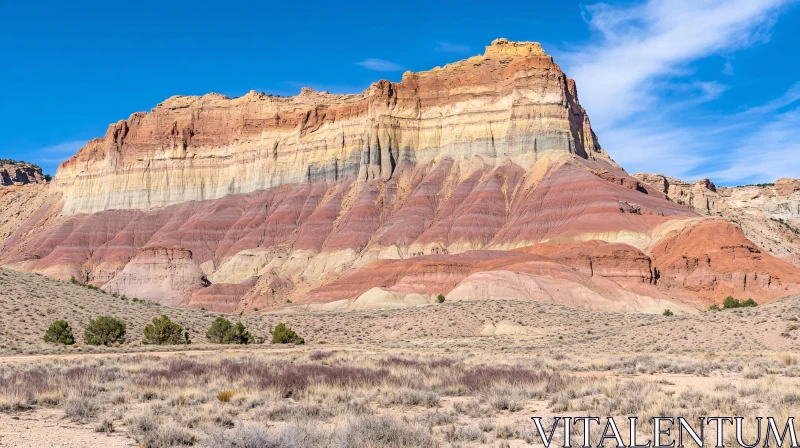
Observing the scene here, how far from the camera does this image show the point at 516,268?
260 ft

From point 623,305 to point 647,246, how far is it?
19592mm

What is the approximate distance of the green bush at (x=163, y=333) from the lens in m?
42.3

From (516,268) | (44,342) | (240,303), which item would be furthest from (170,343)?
(240,303)

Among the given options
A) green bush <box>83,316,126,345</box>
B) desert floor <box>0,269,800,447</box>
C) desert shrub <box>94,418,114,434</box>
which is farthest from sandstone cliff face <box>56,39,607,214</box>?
desert shrub <box>94,418,114,434</box>

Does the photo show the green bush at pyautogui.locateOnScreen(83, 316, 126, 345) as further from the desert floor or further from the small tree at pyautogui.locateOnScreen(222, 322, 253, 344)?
the desert floor

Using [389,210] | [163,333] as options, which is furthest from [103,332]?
[389,210]

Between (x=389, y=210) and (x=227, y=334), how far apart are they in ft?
261

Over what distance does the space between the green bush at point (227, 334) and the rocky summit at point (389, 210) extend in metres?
31.3

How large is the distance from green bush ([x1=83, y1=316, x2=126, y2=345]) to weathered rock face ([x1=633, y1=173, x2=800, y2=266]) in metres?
100

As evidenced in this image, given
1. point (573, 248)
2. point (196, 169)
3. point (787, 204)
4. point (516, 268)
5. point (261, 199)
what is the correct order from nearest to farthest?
point (516, 268) → point (573, 248) → point (261, 199) → point (196, 169) → point (787, 204)

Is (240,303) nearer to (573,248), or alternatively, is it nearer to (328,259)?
(328,259)

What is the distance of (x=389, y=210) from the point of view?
12400 cm

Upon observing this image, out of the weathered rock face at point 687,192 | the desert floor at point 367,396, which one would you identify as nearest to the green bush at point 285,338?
the desert floor at point 367,396

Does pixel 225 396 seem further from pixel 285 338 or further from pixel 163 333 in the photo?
pixel 285 338
